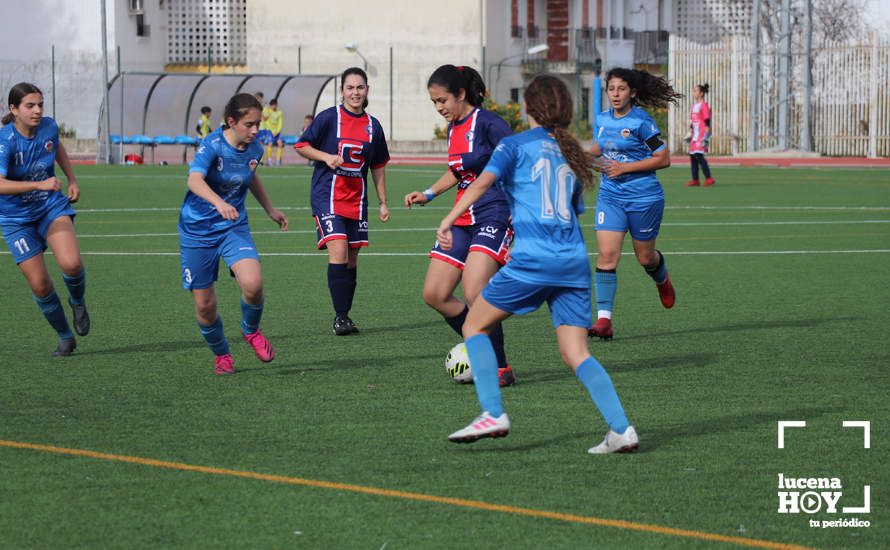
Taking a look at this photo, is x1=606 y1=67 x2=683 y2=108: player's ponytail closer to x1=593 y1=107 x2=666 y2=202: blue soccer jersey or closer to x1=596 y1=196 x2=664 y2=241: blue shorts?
x1=593 y1=107 x2=666 y2=202: blue soccer jersey

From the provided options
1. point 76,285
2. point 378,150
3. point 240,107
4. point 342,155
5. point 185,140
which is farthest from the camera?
point 185,140

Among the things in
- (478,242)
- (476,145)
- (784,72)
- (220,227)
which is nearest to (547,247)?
(478,242)

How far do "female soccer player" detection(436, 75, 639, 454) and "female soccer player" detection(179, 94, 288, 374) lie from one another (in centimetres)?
263

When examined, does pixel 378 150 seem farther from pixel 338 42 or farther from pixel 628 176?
pixel 338 42

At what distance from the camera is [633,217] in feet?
38.2

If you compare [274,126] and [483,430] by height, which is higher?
[274,126]

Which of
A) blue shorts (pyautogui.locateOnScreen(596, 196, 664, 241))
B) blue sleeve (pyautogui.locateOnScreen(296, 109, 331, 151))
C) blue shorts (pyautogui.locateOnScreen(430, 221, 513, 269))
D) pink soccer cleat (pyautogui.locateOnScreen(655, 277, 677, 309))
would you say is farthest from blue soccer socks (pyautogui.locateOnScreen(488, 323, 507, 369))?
blue sleeve (pyautogui.locateOnScreen(296, 109, 331, 151))

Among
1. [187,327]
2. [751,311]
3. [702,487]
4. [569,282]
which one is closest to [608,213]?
[751,311]

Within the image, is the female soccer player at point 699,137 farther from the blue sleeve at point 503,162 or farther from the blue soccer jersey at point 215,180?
the blue sleeve at point 503,162

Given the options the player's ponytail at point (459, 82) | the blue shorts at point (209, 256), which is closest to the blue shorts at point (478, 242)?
the player's ponytail at point (459, 82)

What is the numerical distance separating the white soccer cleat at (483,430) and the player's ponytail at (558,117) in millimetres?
1191

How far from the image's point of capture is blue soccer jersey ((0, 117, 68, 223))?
10.3 metres

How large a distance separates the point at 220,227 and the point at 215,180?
30 cm

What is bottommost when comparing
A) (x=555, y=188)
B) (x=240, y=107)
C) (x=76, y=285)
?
(x=76, y=285)
